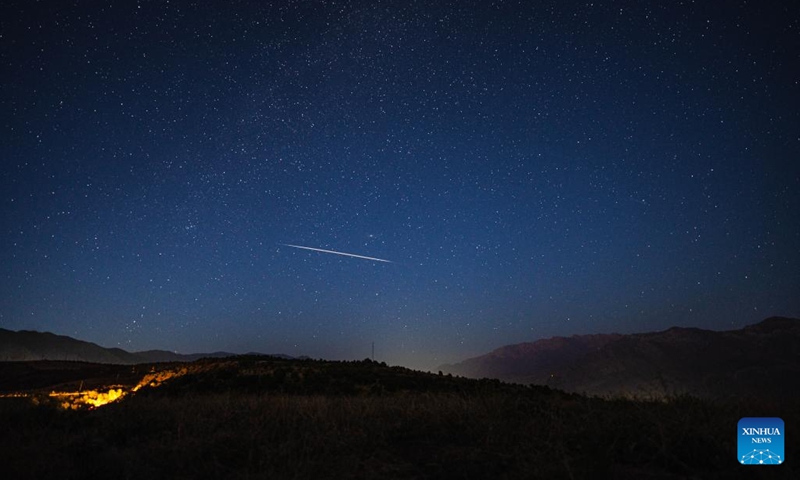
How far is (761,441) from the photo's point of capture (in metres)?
5.21

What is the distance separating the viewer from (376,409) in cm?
836

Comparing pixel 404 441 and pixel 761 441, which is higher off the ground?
pixel 761 441

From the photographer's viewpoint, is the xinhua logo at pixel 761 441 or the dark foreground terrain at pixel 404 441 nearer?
the xinhua logo at pixel 761 441

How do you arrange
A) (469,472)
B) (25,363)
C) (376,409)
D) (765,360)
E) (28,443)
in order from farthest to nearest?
(765,360)
(25,363)
(376,409)
(28,443)
(469,472)

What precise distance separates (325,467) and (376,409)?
10.7 ft

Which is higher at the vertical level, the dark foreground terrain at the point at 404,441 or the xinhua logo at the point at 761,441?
the xinhua logo at the point at 761,441

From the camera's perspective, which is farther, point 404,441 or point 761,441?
point 404,441

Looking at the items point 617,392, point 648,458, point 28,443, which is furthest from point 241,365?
point 648,458

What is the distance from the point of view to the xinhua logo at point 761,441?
4.92 metres

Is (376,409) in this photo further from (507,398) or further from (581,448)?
(581,448)

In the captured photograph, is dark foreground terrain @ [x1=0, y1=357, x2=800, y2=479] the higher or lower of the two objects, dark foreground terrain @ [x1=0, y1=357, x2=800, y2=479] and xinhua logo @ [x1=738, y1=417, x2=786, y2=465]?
the lower

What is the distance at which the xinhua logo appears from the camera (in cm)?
492

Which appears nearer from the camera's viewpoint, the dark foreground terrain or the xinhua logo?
the xinhua logo

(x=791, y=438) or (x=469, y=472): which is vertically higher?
(x=791, y=438)
